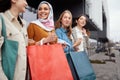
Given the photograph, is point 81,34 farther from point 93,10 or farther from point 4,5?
point 93,10

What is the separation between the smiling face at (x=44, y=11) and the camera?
12.3ft

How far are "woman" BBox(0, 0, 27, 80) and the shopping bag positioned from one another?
0.84m

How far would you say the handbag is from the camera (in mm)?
2779

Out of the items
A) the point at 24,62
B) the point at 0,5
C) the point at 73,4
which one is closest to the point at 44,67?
the point at 24,62

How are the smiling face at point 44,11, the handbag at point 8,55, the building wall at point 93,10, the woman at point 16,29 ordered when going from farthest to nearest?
1. the building wall at point 93,10
2. the smiling face at point 44,11
3. the woman at point 16,29
4. the handbag at point 8,55

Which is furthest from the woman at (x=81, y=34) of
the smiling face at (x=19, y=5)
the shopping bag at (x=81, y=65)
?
the smiling face at (x=19, y=5)

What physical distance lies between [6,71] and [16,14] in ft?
2.21

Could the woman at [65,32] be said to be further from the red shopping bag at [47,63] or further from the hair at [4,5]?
the hair at [4,5]

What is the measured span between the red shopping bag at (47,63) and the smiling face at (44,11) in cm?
49

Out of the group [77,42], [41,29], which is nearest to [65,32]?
[77,42]

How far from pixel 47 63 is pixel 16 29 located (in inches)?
18.9

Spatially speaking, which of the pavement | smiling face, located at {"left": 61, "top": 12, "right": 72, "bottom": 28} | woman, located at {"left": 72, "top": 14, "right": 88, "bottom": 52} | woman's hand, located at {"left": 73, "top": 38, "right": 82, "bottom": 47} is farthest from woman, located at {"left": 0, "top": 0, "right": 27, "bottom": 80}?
the pavement

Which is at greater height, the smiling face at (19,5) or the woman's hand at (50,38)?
the smiling face at (19,5)

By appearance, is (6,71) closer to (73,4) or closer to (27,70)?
(27,70)
